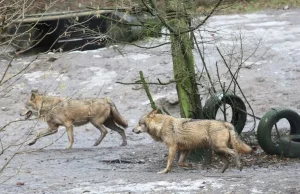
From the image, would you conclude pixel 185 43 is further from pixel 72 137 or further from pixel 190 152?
pixel 72 137

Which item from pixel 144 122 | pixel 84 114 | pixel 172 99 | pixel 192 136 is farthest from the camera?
pixel 172 99

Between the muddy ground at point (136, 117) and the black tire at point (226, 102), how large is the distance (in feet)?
2.13

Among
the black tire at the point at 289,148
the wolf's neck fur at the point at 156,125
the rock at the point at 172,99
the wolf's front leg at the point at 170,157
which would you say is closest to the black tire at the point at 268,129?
the black tire at the point at 289,148

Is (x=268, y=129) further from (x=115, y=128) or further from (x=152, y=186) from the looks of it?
(x=115, y=128)

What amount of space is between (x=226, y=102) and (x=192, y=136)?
5.04ft

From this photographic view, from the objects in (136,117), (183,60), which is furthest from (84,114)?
(183,60)

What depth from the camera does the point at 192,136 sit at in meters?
10.6

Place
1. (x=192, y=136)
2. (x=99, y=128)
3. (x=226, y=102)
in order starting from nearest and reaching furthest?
(x=192, y=136)
(x=226, y=102)
(x=99, y=128)

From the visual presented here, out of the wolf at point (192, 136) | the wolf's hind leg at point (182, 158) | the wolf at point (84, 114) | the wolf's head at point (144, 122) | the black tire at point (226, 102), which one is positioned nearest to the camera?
the wolf at point (192, 136)

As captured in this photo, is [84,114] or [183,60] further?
[84,114]

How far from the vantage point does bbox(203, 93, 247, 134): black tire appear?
38.2ft

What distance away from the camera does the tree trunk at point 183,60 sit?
1080cm

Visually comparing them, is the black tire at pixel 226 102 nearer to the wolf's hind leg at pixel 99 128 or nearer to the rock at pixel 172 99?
the wolf's hind leg at pixel 99 128

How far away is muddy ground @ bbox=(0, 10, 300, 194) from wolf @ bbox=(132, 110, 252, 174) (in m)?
0.33
